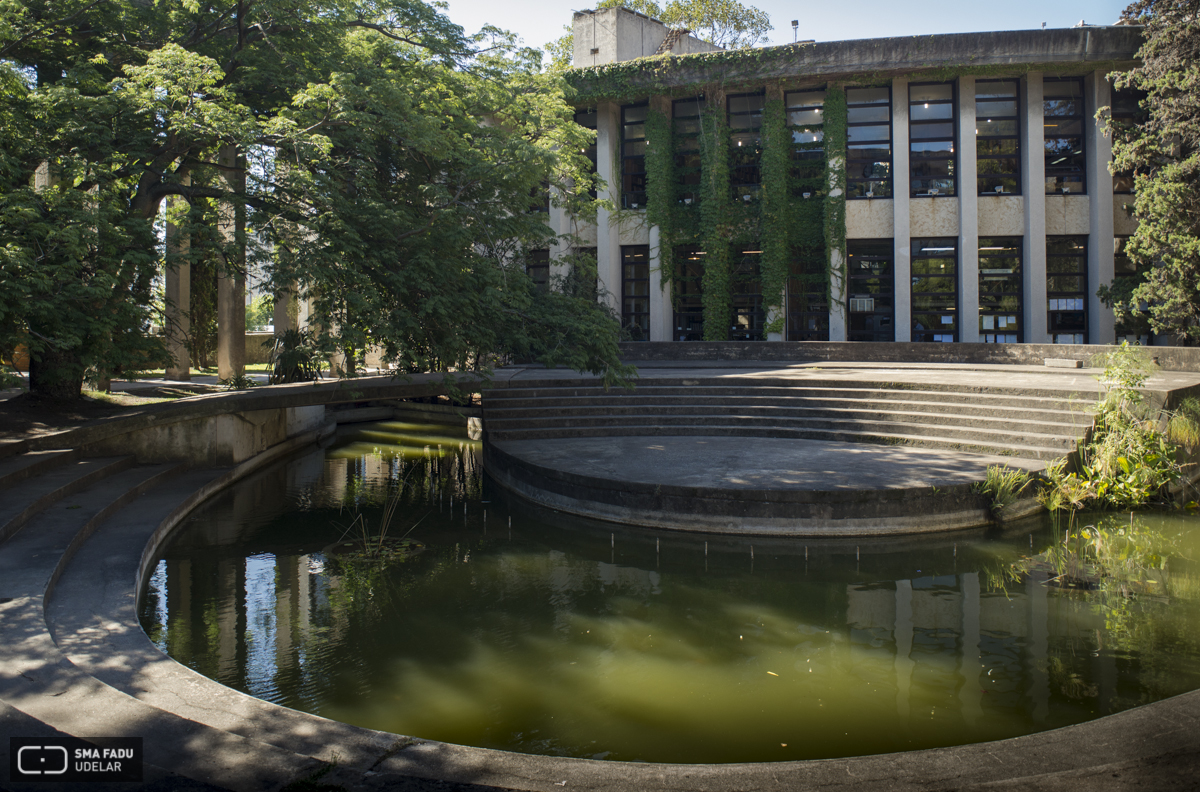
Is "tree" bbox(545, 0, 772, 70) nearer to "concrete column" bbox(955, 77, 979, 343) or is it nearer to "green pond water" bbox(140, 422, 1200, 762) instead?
"concrete column" bbox(955, 77, 979, 343)

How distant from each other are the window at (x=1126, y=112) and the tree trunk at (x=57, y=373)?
79.7ft

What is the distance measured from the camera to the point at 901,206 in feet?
74.8

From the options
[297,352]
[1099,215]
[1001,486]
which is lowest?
[1001,486]

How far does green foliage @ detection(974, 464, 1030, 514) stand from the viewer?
902 cm

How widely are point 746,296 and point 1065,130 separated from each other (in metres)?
9.84

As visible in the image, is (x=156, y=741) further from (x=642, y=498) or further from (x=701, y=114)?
(x=701, y=114)

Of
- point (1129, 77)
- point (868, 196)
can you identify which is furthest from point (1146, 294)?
point (868, 196)

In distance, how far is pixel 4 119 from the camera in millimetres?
8523

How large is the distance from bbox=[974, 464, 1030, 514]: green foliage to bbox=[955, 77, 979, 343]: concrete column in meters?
14.2

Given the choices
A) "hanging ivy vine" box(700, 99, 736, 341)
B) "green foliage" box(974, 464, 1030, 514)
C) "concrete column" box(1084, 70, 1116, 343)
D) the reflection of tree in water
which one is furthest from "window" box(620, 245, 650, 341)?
the reflection of tree in water

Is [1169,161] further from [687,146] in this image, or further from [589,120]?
[589,120]

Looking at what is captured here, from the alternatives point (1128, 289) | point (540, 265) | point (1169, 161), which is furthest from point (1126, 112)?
point (540, 265)

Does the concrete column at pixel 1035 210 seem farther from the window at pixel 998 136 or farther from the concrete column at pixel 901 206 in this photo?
the concrete column at pixel 901 206

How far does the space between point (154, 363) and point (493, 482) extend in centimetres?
496
